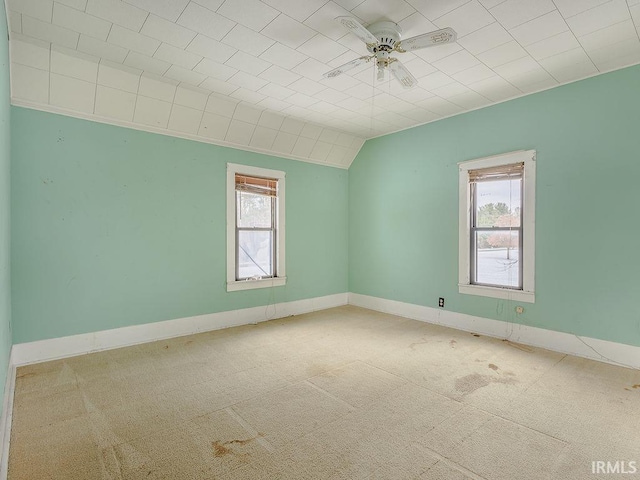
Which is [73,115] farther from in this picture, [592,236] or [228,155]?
[592,236]

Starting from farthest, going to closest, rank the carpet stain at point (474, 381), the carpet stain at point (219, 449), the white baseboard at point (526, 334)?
1. the white baseboard at point (526, 334)
2. the carpet stain at point (474, 381)
3. the carpet stain at point (219, 449)

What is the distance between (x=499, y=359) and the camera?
3412 mm

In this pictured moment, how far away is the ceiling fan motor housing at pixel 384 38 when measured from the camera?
248cm

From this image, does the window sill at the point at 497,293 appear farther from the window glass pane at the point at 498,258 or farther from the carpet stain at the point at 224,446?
the carpet stain at the point at 224,446

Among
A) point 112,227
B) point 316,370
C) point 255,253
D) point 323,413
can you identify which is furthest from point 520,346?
point 112,227

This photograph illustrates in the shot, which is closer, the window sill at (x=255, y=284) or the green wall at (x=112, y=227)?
the green wall at (x=112, y=227)

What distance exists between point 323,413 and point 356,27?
273 cm

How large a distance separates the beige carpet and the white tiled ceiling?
2.78m

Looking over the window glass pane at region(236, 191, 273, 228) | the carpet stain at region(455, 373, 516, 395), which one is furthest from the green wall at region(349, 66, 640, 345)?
the window glass pane at region(236, 191, 273, 228)

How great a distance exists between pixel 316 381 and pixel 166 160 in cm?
314

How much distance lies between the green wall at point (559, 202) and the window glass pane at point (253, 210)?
213 cm

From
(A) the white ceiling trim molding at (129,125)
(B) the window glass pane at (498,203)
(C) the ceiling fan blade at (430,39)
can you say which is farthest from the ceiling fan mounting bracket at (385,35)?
(A) the white ceiling trim molding at (129,125)

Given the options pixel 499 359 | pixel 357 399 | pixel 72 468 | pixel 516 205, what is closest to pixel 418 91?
pixel 516 205

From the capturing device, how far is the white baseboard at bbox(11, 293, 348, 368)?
3.27 m
